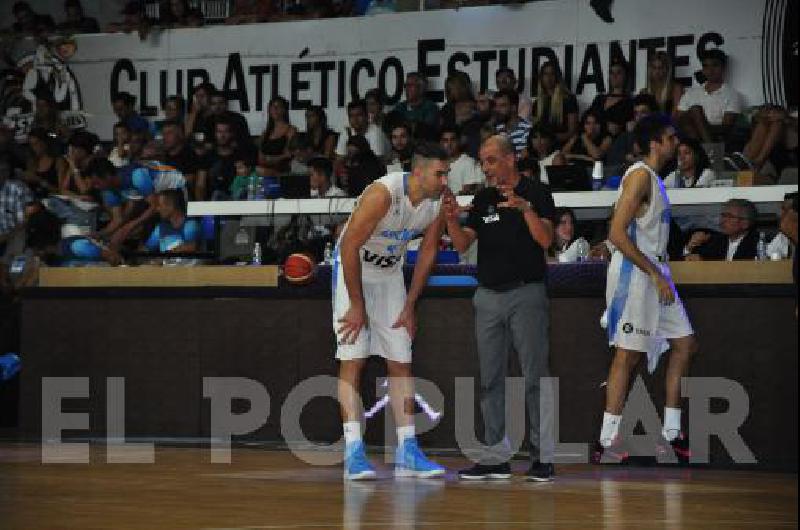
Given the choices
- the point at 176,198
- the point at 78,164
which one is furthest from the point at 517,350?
the point at 78,164

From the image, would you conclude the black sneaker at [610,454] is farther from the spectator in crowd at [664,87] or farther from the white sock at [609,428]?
the spectator in crowd at [664,87]

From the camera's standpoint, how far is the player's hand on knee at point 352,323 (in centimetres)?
956

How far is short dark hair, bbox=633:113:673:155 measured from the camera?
10.5 m

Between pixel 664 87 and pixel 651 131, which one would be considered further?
pixel 664 87

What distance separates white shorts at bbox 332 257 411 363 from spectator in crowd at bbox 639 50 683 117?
6982 millimetres

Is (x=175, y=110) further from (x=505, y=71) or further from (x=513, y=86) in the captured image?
(x=513, y=86)

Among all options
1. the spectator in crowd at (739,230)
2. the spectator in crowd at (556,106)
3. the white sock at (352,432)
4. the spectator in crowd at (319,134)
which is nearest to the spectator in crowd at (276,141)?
the spectator in crowd at (319,134)

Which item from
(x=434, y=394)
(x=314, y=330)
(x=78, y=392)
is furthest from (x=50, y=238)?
(x=434, y=394)

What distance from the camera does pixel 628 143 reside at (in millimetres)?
15516

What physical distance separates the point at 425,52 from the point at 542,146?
2680 mm

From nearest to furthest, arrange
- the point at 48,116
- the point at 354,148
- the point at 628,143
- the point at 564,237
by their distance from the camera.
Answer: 1. the point at 564,237
2. the point at 628,143
3. the point at 354,148
4. the point at 48,116

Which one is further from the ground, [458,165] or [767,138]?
[767,138]

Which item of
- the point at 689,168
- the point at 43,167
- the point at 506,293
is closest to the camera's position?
the point at 506,293

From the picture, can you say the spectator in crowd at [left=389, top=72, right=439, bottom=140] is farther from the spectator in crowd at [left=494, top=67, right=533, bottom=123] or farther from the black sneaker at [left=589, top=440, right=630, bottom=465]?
the black sneaker at [left=589, top=440, right=630, bottom=465]
